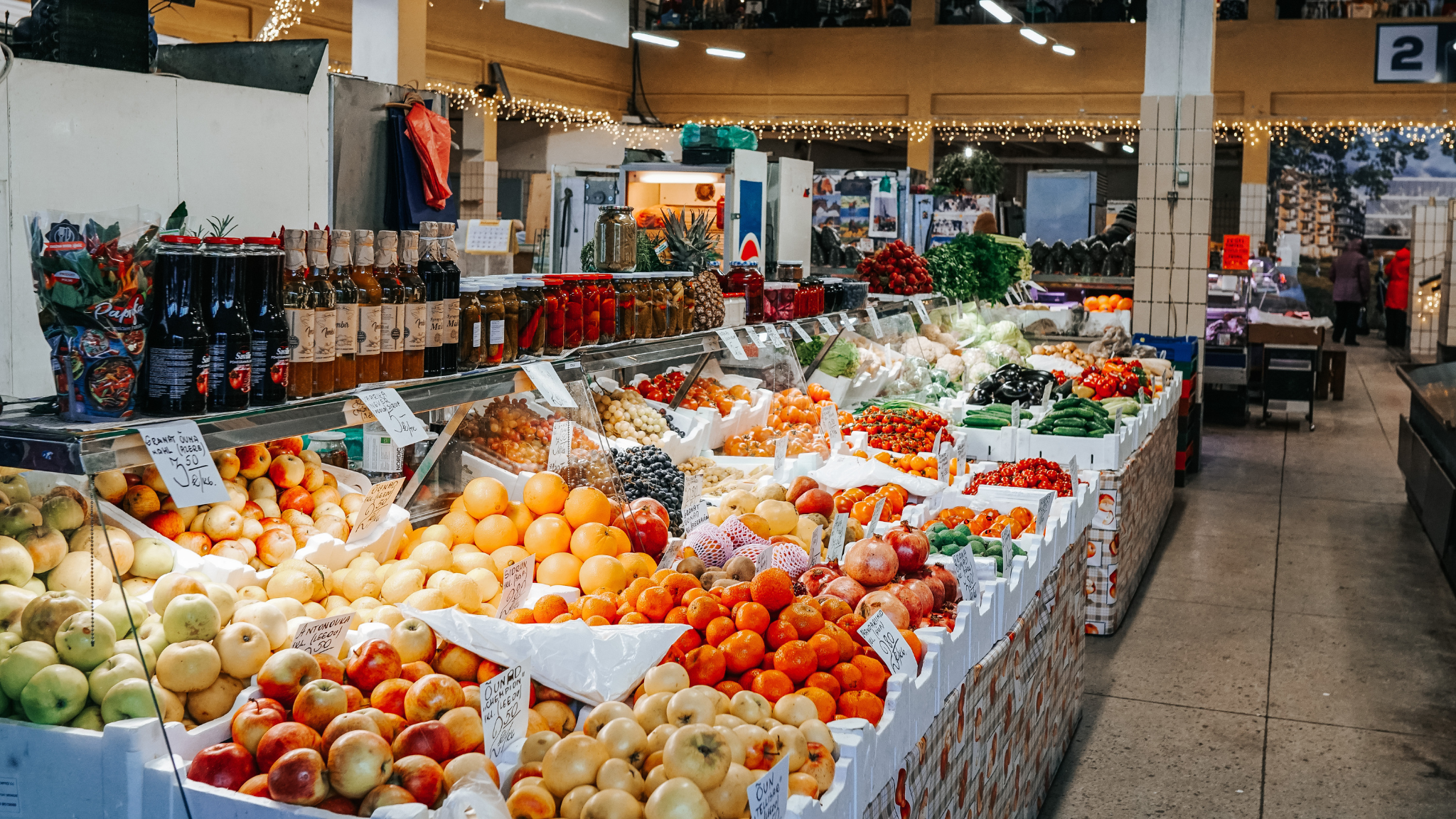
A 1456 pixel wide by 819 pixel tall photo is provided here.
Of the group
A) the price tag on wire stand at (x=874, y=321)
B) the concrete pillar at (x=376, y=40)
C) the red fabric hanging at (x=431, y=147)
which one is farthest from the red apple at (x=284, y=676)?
the concrete pillar at (x=376, y=40)

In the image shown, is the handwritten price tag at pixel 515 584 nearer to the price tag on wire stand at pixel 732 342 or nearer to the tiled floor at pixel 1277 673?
the price tag on wire stand at pixel 732 342

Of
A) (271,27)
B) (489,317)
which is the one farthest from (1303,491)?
(271,27)

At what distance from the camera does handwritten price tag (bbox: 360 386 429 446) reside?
2.31 metres

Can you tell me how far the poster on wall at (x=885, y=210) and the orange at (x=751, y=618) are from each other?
10227mm

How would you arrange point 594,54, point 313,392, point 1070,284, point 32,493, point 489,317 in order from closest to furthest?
point 32,493, point 313,392, point 489,317, point 1070,284, point 594,54

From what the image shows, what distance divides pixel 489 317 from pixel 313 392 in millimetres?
647

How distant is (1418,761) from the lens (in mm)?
4238

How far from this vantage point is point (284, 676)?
207cm

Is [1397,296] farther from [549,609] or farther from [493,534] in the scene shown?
[549,609]

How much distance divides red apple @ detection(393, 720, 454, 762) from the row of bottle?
0.60 metres

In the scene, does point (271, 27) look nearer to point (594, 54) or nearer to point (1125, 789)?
point (594, 54)

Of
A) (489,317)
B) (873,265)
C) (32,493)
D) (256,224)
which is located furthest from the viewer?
(873,265)

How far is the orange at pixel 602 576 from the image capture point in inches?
109

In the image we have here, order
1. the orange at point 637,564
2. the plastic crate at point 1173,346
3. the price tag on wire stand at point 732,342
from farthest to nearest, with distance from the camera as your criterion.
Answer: the plastic crate at point 1173,346, the price tag on wire stand at point 732,342, the orange at point 637,564
